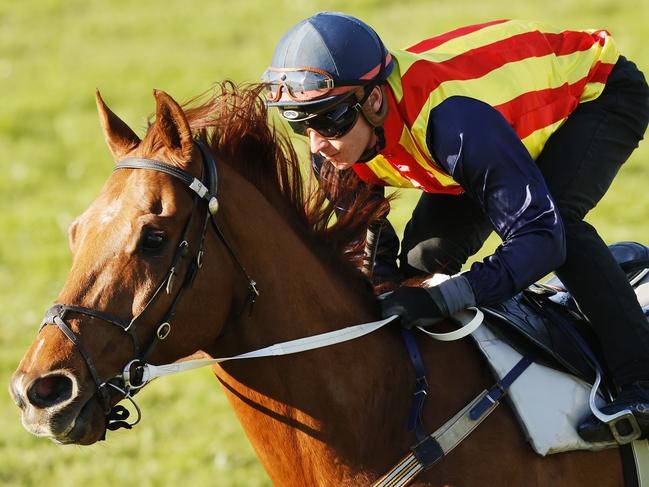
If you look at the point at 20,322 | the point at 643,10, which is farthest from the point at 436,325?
the point at 643,10

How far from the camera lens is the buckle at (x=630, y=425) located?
3.87m

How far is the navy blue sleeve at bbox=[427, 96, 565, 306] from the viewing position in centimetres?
368

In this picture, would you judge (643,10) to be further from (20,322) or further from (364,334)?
(364,334)

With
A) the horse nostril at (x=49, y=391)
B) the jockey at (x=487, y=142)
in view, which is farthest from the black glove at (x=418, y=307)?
the horse nostril at (x=49, y=391)

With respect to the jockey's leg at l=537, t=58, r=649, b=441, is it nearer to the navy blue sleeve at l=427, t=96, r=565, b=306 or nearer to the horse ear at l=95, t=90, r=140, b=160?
the navy blue sleeve at l=427, t=96, r=565, b=306

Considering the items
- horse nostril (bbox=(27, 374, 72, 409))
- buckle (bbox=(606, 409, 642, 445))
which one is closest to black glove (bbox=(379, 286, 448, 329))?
buckle (bbox=(606, 409, 642, 445))

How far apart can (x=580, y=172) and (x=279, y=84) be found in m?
1.25

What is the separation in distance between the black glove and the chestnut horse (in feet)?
0.37

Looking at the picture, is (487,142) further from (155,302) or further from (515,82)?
(155,302)

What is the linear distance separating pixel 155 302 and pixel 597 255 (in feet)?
5.61

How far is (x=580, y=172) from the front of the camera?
4145mm

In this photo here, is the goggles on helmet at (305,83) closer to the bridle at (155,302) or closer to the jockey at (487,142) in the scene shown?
the jockey at (487,142)

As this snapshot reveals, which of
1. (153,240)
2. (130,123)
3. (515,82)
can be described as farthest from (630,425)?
(130,123)

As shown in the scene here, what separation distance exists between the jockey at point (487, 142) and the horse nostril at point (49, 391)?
3.94 ft
